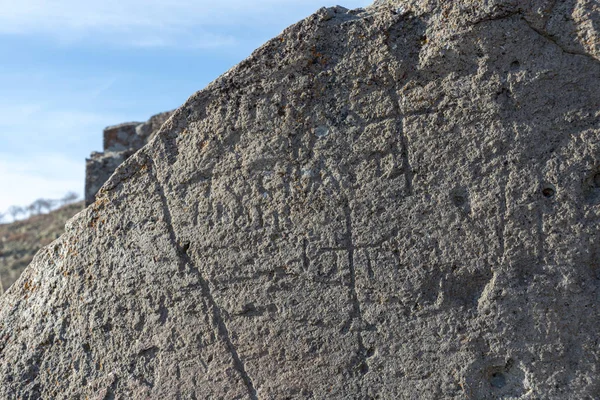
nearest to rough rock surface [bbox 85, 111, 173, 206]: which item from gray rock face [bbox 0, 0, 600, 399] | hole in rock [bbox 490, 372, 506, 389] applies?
gray rock face [bbox 0, 0, 600, 399]

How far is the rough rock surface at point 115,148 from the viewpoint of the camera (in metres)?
5.70

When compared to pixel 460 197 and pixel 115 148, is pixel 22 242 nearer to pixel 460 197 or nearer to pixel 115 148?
pixel 115 148

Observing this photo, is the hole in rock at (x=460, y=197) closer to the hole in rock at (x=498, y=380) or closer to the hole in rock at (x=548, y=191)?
the hole in rock at (x=548, y=191)

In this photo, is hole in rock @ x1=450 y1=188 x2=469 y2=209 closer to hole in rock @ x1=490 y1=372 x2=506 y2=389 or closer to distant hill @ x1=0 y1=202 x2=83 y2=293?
hole in rock @ x1=490 y1=372 x2=506 y2=389

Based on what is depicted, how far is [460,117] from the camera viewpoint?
7.29 ft

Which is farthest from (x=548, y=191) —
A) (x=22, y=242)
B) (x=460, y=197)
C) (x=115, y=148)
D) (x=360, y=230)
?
(x=22, y=242)

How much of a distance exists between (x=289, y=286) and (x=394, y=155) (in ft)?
1.80

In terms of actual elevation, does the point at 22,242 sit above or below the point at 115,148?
below

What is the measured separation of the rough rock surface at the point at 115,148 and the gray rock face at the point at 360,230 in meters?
2.94

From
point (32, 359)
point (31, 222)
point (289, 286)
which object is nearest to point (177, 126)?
point (289, 286)

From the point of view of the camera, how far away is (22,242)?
1471 cm

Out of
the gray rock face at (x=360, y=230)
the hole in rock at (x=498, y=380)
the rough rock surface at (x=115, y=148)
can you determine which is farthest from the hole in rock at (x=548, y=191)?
the rough rock surface at (x=115, y=148)

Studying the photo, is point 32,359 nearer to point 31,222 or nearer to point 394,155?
point 394,155

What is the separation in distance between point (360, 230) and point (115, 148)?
15.1ft
